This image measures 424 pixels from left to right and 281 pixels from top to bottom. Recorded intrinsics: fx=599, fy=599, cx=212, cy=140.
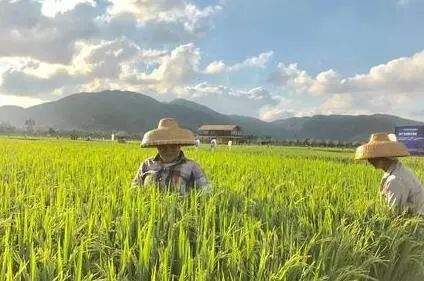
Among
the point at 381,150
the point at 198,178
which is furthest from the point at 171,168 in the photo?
the point at 381,150

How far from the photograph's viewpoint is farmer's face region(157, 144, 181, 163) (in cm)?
521

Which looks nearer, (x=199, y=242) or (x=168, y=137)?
(x=199, y=242)

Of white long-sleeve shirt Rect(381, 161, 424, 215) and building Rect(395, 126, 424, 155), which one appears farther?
building Rect(395, 126, 424, 155)

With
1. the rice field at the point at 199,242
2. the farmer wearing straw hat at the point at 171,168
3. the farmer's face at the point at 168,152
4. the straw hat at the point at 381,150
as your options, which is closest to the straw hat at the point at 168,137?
the farmer wearing straw hat at the point at 171,168

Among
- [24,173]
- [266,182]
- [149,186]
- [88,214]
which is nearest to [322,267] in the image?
[88,214]

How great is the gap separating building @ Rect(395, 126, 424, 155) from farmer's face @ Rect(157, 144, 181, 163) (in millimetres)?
28824

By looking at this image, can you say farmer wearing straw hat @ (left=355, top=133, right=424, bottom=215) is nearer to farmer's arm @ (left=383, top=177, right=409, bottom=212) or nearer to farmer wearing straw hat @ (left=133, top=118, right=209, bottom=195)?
farmer's arm @ (left=383, top=177, right=409, bottom=212)

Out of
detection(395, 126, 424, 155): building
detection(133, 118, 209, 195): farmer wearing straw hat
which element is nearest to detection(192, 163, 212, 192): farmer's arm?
detection(133, 118, 209, 195): farmer wearing straw hat

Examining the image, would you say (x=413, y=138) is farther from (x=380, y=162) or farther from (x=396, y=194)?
(x=396, y=194)

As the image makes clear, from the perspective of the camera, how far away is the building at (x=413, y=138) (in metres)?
32.2

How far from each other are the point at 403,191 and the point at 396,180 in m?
0.12

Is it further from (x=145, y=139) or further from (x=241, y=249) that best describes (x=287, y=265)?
(x=145, y=139)

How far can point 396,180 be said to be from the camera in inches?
196

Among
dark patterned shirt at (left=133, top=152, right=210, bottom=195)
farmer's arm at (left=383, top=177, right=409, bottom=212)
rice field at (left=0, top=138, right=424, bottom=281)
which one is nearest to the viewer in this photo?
rice field at (left=0, top=138, right=424, bottom=281)
